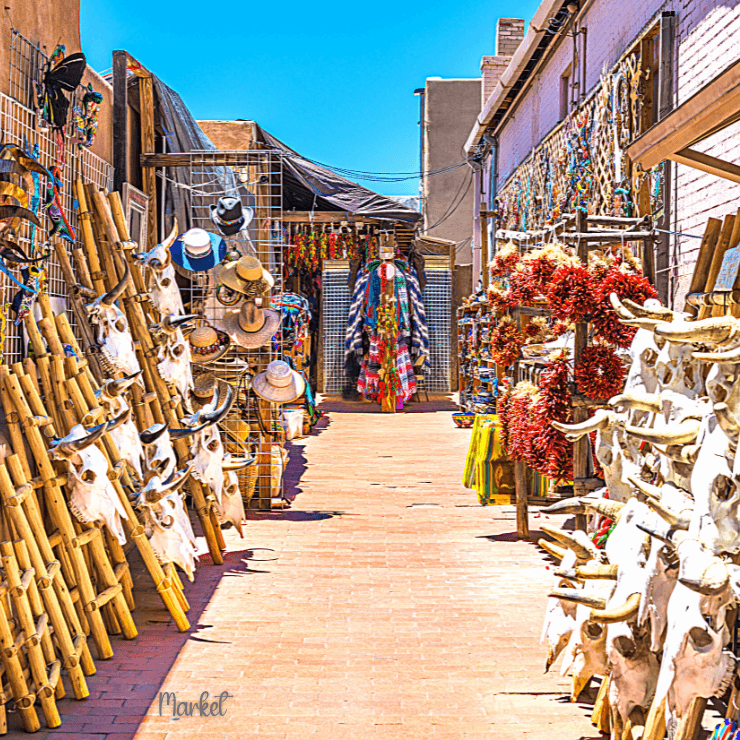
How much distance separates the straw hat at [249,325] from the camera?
23.8ft

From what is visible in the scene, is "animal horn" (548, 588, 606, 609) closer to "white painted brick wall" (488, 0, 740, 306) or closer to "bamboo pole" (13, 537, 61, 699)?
"bamboo pole" (13, 537, 61, 699)

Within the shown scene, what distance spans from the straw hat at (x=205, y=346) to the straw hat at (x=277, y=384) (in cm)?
48

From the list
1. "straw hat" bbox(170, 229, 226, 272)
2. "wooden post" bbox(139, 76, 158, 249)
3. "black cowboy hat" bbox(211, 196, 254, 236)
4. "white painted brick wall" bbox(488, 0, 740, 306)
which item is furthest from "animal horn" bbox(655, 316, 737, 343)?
"wooden post" bbox(139, 76, 158, 249)

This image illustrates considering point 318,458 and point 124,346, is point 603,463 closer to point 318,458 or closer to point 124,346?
point 124,346

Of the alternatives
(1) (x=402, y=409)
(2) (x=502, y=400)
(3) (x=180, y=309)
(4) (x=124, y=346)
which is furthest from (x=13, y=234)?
(1) (x=402, y=409)

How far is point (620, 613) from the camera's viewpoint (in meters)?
2.93

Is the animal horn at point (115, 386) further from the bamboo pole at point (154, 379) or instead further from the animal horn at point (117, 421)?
the bamboo pole at point (154, 379)

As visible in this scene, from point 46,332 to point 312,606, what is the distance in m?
2.21

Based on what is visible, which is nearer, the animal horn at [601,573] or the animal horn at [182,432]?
the animal horn at [601,573]

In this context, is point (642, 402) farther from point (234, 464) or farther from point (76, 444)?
point (234, 464)

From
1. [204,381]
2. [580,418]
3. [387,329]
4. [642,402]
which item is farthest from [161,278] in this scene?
[387,329]

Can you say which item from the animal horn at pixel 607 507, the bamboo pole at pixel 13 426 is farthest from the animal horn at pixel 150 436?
the animal horn at pixel 607 507

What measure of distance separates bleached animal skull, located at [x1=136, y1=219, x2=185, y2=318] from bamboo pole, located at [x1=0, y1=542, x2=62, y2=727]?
2.76m

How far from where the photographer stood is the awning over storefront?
10.7 ft
